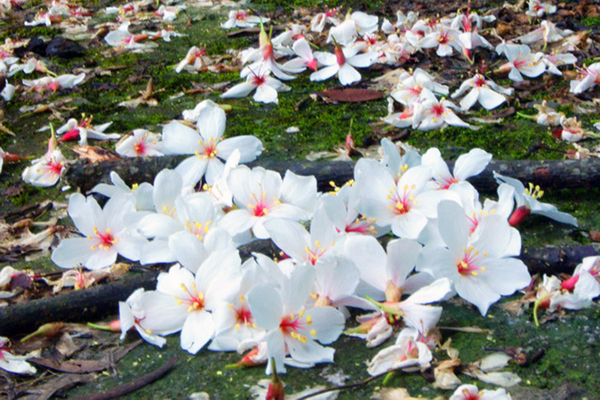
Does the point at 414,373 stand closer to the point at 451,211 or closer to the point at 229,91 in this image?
the point at 451,211

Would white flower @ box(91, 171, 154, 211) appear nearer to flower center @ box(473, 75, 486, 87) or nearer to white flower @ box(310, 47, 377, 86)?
white flower @ box(310, 47, 377, 86)

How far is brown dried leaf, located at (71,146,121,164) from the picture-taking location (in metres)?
2.15

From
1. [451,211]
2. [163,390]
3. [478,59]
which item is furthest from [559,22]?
[163,390]

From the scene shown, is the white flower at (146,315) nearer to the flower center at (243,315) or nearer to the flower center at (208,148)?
the flower center at (243,315)

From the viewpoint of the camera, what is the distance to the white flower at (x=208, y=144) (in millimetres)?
2020

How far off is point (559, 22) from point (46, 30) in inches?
131

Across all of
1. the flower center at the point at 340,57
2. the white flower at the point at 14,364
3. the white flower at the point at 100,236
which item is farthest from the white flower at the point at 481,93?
the white flower at the point at 14,364

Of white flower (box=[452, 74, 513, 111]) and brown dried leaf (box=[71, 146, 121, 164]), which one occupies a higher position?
brown dried leaf (box=[71, 146, 121, 164])

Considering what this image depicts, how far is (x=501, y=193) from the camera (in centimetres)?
167

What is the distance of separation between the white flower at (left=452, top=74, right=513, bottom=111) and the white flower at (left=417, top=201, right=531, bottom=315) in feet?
4.50

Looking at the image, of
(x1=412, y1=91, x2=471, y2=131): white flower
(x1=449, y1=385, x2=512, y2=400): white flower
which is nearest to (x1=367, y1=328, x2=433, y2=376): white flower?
(x1=449, y1=385, x2=512, y2=400): white flower

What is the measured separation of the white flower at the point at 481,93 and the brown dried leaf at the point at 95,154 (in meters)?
1.50

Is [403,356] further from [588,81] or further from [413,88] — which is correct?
[588,81]

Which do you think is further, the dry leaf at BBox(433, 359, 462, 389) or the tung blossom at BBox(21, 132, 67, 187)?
the tung blossom at BBox(21, 132, 67, 187)
